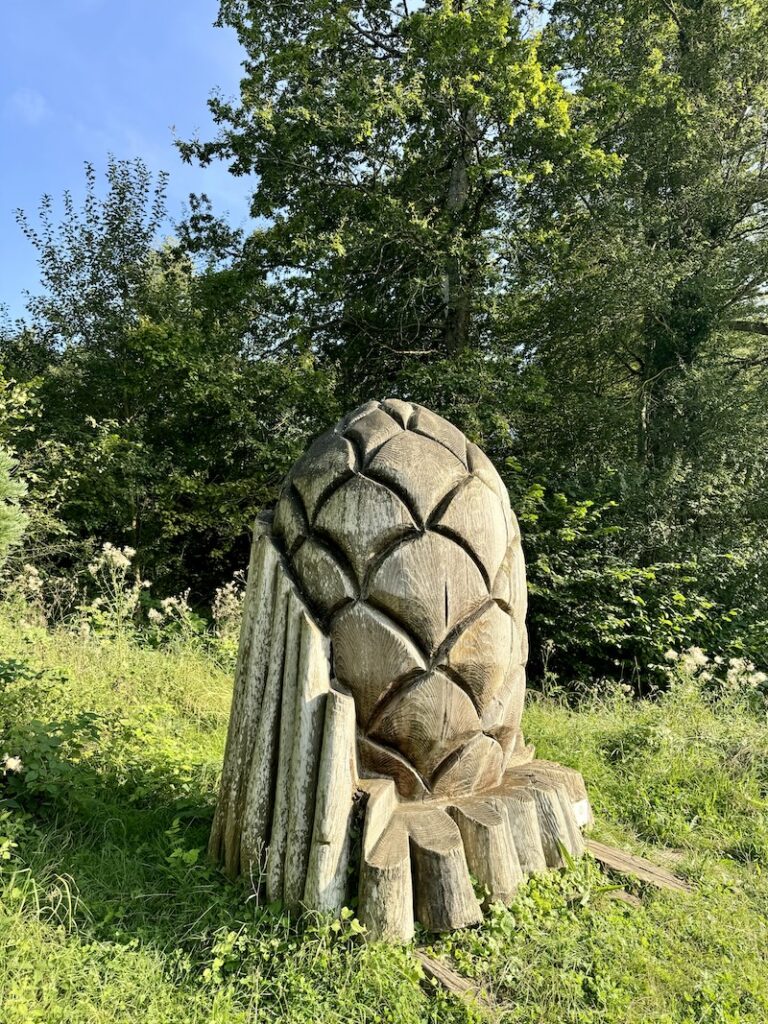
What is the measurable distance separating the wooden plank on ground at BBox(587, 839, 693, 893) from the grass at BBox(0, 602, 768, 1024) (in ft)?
0.19

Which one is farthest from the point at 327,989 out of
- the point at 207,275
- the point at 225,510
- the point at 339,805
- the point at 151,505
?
the point at 207,275

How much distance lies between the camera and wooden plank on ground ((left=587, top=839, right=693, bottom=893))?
2584 millimetres

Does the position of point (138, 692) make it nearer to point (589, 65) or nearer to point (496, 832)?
point (496, 832)

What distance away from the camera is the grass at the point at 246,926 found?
1.85 metres

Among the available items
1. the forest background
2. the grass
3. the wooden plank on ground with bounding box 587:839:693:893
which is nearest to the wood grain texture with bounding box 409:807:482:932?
the grass

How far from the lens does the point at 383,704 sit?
2.22 metres

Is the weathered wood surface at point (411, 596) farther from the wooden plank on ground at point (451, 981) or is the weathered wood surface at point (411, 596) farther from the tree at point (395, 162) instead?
the tree at point (395, 162)

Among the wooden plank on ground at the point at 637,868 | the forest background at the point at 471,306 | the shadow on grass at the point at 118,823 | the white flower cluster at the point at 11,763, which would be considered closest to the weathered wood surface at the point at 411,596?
the wooden plank on ground at the point at 637,868

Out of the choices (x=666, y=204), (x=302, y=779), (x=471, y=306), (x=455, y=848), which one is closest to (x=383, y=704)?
(x=302, y=779)

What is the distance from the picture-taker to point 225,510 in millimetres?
9383

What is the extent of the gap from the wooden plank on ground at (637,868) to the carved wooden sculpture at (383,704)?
0.85ft

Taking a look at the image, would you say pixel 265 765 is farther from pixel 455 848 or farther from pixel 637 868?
pixel 637 868

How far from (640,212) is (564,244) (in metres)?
1.36

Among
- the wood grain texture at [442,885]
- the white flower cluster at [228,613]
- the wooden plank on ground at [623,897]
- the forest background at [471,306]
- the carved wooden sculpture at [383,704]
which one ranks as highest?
the forest background at [471,306]
